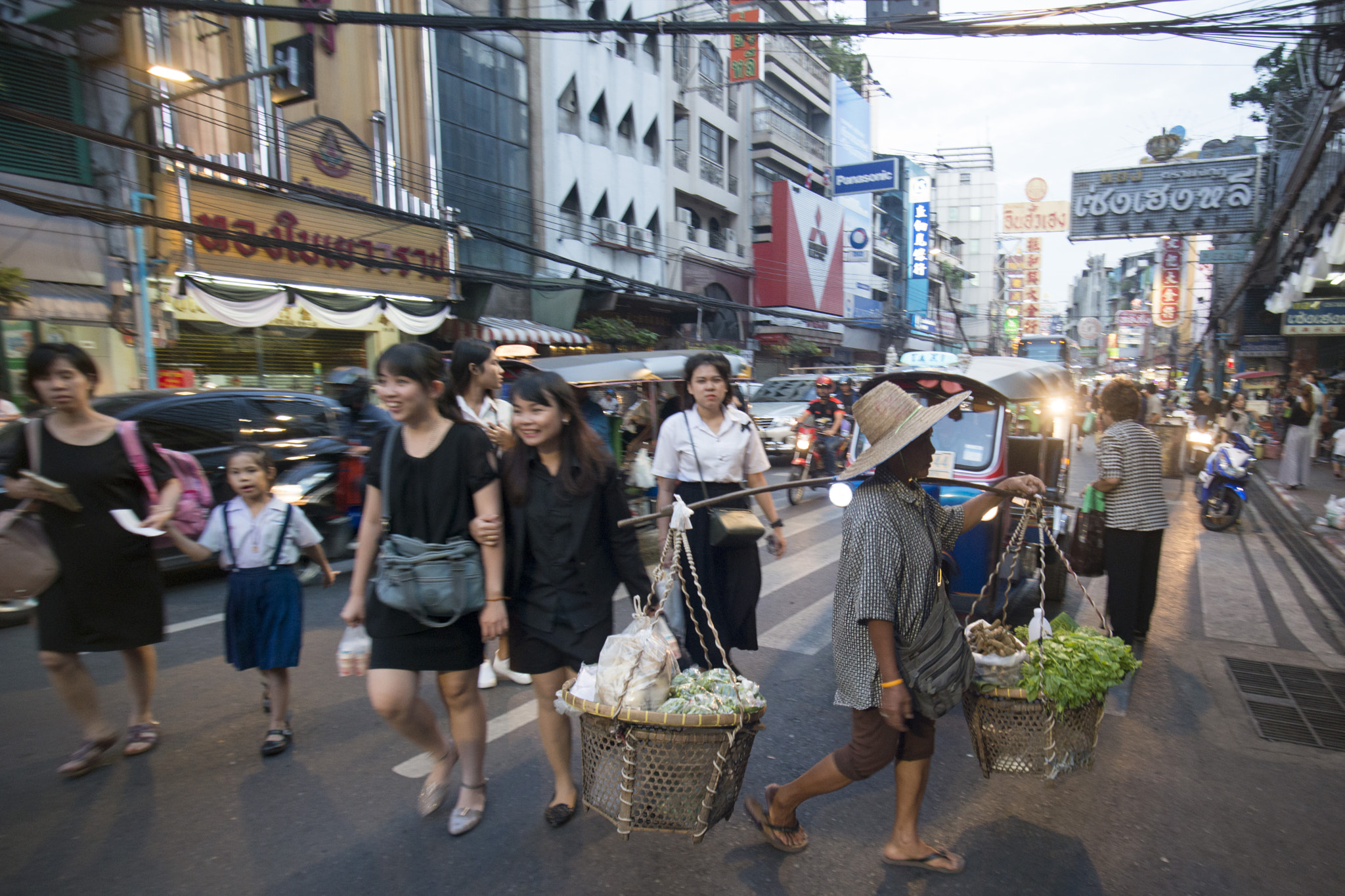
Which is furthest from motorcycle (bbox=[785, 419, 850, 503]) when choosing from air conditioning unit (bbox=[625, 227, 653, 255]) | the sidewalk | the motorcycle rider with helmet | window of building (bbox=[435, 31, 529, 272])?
air conditioning unit (bbox=[625, 227, 653, 255])

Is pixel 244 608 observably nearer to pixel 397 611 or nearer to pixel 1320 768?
pixel 397 611

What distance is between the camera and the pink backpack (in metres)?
3.51

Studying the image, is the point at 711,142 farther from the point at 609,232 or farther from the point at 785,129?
the point at 609,232

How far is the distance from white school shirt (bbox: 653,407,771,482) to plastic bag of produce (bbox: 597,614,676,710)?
1.54 meters

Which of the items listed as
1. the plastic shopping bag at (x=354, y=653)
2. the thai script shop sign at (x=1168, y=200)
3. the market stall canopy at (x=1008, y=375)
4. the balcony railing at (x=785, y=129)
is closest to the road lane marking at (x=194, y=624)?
the plastic shopping bag at (x=354, y=653)

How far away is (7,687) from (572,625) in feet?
12.6

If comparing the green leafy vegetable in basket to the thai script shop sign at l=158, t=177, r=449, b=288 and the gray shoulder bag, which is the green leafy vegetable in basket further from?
the thai script shop sign at l=158, t=177, r=449, b=288

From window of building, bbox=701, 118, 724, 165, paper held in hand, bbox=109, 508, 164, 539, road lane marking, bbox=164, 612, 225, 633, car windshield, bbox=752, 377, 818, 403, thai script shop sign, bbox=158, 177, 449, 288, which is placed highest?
window of building, bbox=701, 118, 724, 165

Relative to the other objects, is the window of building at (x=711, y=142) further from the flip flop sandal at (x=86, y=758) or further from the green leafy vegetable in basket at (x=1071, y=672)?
the green leafy vegetable in basket at (x=1071, y=672)

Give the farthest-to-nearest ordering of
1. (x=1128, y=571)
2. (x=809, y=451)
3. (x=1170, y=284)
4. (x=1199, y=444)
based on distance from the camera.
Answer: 1. (x=1170, y=284)
2. (x=1199, y=444)
3. (x=809, y=451)
4. (x=1128, y=571)

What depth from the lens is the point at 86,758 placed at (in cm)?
347

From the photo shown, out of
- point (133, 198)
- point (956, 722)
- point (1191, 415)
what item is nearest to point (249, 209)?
point (133, 198)

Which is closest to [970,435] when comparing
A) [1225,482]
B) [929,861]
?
[929,861]

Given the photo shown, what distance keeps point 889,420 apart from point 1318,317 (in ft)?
59.7
